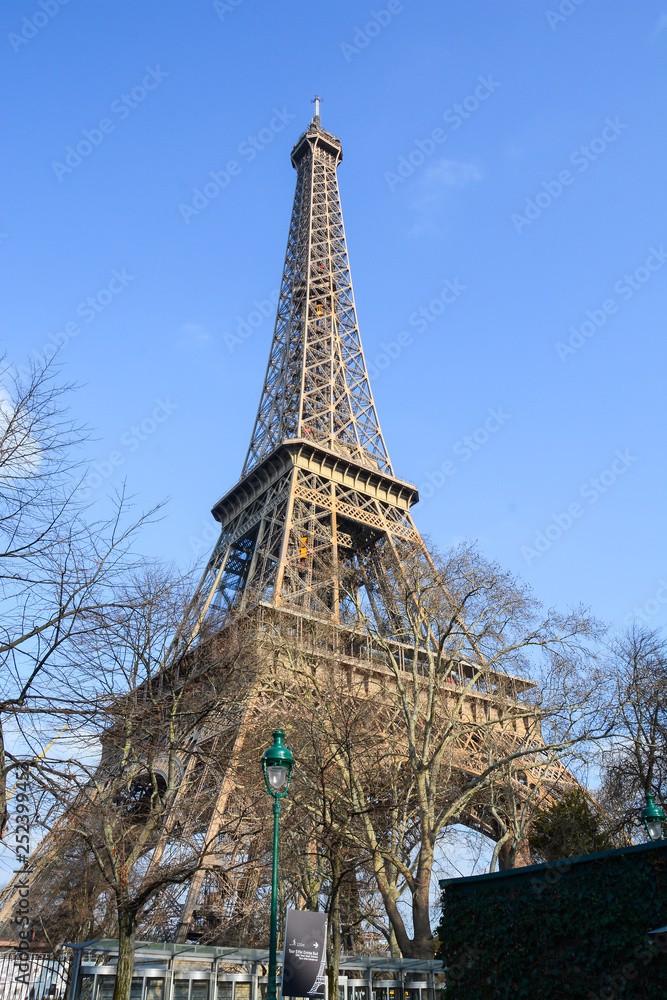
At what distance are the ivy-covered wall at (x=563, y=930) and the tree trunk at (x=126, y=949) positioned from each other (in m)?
5.13

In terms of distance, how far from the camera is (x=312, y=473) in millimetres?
41812

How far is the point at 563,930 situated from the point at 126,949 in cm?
714

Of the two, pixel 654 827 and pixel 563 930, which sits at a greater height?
pixel 654 827

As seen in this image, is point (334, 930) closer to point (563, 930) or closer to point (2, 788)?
point (563, 930)

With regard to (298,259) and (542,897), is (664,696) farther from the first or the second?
(298,259)

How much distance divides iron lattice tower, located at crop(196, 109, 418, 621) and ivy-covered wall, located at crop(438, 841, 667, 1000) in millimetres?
15833

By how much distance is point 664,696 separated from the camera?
21547 millimetres

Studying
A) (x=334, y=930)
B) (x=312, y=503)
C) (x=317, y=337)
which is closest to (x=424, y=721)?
(x=334, y=930)

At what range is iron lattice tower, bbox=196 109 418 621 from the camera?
121 ft

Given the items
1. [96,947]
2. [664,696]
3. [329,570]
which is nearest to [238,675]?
[96,947]

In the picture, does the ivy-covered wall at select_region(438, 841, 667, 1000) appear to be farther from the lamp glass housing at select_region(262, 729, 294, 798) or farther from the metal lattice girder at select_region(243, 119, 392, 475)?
the metal lattice girder at select_region(243, 119, 392, 475)

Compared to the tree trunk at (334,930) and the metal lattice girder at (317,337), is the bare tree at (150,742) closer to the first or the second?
the tree trunk at (334,930)

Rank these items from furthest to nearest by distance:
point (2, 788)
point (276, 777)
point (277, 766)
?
point (277, 766) < point (276, 777) < point (2, 788)

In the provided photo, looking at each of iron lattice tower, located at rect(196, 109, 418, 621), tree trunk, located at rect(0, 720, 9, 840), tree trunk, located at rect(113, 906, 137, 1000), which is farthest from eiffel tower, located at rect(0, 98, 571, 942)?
tree trunk, located at rect(0, 720, 9, 840)
